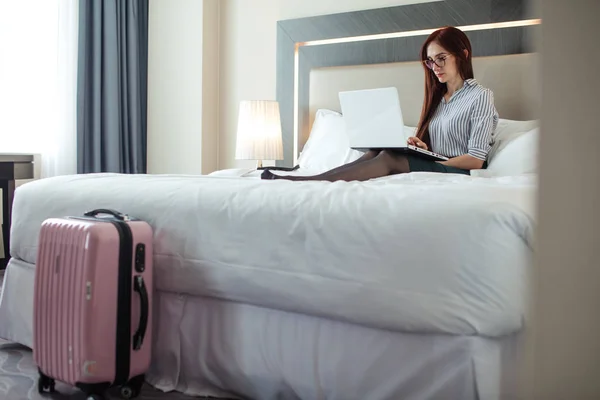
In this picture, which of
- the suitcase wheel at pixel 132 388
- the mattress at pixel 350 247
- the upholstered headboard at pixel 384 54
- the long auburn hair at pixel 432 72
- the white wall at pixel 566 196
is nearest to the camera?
the white wall at pixel 566 196

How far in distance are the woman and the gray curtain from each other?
2.15 meters

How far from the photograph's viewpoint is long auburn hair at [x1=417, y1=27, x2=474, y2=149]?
284 cm

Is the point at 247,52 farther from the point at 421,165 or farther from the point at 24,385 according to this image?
the point at 24,385

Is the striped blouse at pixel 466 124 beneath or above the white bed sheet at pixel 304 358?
above

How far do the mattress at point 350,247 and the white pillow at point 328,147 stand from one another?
1.37 m

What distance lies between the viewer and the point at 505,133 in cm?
268

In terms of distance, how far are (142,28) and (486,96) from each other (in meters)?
2.66

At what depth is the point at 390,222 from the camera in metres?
1.30

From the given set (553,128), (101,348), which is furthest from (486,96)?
(553,128)

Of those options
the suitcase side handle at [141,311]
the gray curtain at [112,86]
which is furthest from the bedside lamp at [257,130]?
the suitcase side handle at [141,311]

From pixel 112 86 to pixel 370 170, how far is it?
248cm

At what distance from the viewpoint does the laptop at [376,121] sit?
7.42 feet

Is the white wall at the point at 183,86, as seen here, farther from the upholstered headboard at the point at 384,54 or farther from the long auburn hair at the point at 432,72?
the long auburn hair at the point at 432,72

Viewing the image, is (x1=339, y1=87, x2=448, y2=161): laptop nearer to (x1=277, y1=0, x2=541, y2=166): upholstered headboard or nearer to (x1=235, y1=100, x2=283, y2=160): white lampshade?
(x1=277, y1=0, x2=541, y2=166): upholstered headboard
